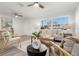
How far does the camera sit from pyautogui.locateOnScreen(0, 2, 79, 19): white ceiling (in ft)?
4.45

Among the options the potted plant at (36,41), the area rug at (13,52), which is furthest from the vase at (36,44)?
the area rug at (13,52)

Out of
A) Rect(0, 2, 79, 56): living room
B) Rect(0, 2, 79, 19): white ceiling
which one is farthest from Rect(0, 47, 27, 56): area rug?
Rect(0, 2, 79, 19): white ceiling

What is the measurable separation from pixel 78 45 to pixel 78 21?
39 centimetres

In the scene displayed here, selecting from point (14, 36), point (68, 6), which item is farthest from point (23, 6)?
point (68, 6)

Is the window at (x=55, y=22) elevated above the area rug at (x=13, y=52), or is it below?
above

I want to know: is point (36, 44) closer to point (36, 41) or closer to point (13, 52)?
point (36, 41)

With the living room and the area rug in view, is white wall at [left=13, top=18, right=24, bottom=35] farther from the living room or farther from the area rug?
the area rug

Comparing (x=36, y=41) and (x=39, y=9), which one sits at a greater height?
(x=39, y=9)

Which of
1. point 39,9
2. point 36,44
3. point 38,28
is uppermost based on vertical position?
point 39,9

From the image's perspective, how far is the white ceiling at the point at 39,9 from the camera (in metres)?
1.36

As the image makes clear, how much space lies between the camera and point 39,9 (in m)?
1.42

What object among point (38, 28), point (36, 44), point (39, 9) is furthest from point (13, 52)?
point (39, 9)

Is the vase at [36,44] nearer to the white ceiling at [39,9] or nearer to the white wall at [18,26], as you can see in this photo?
the white wall at [18,26]

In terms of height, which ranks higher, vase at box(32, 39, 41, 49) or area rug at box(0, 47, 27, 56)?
vase at box(32, 39, 41, 49)
